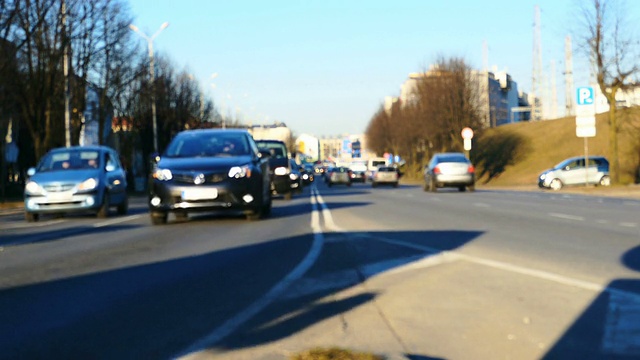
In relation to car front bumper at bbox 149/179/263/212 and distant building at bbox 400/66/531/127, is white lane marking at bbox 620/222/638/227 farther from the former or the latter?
distant building at bbox 400/66/531/127

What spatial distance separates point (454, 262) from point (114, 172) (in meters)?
14.3

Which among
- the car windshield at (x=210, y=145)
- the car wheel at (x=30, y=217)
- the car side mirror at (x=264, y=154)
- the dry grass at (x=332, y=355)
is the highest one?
the car windshield at (x=210, y=145)

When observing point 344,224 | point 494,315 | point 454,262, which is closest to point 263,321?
point 494,315

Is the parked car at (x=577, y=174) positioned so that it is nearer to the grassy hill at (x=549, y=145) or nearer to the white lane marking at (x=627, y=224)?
the grassy hill at (x=549, y=145)

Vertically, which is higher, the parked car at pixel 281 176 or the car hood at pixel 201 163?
the car hood at pixel 201 163

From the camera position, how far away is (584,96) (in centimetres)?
3978

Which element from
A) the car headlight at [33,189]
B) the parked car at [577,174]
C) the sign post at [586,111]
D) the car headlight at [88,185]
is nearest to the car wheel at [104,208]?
the car headlight at [88,185]

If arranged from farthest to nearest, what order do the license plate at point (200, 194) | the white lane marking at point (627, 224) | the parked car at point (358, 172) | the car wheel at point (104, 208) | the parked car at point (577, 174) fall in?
the parked car at point (358, 172) → the parked car at point (577, 174) → the car wheel at point (104, 208) → the license plate at point (200, 194) → the white lane marking at point (627, 224)

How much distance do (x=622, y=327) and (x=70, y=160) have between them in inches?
717

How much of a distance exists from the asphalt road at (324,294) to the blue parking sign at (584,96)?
82.1ft

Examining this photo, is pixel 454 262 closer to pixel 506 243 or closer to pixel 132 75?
pixel 506 243

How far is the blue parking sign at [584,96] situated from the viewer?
3959 cm

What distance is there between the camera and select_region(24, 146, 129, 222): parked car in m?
21.4

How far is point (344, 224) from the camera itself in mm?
17312
